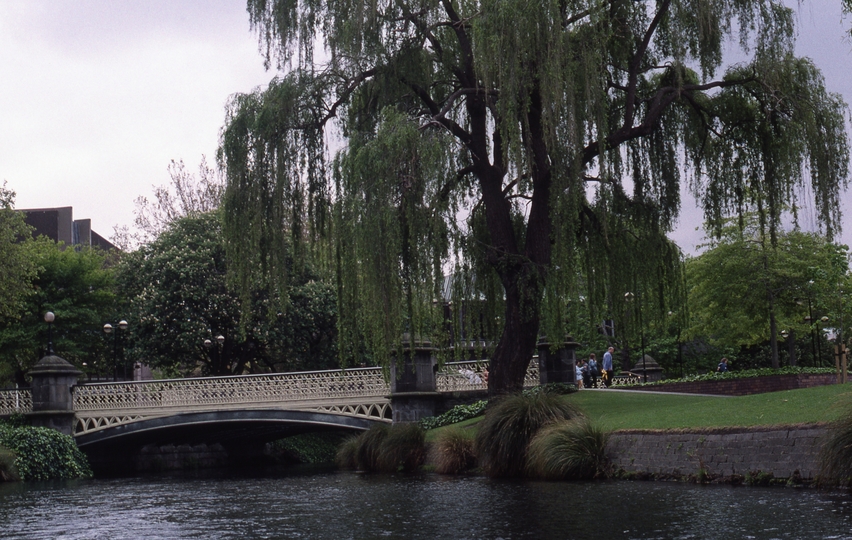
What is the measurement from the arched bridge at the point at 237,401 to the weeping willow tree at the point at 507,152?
24.0 ft

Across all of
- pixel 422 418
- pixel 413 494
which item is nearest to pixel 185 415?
pixel 422 418

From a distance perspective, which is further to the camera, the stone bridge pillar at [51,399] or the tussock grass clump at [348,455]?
the stone bridge pillar at [51,399]

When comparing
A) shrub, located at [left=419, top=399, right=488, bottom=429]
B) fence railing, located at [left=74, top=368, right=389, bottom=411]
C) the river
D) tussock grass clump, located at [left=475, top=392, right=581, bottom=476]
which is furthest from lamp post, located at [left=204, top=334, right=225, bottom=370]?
tussock grass clump, located at [left=475, top=392, right=581, bottom=476]

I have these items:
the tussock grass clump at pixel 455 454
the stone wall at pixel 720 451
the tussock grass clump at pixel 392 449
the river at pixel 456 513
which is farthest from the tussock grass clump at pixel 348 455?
the stone wall at pixel 720 451

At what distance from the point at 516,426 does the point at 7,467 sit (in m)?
16.4

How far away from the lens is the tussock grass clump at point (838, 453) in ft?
→ 41.8

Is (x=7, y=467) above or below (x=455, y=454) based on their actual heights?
below

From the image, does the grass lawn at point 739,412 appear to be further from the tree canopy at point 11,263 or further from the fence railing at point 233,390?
the tree canopy at point 11,263

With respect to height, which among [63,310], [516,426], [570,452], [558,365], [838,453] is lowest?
[570,452]

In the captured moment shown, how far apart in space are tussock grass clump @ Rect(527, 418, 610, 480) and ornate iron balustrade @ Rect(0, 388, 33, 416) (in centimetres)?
2183

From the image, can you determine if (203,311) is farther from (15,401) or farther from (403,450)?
(403,450)

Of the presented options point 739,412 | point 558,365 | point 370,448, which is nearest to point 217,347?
point 558,365

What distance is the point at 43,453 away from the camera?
30844 millimetres

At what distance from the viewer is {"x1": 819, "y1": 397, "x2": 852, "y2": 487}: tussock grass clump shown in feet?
41.8
